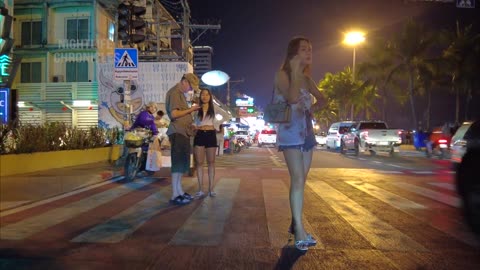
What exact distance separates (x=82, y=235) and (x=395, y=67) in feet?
131

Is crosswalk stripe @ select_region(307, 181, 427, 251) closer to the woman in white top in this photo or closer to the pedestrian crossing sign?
the woman in white top

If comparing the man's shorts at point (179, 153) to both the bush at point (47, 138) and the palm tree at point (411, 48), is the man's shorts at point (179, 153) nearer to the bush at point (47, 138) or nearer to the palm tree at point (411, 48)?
the bush at point (47, 138)

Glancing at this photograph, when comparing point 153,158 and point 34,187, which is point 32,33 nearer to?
point 153,158

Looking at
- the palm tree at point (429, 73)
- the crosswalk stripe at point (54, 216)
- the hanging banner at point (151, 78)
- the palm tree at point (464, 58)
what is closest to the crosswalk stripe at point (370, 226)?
the crosswalk stripe at point (54, 216)

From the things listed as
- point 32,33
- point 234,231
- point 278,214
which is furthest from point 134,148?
point 32,33

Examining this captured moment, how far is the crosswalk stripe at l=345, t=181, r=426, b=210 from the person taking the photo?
7.59 metres

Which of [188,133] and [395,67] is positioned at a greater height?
[395,67]

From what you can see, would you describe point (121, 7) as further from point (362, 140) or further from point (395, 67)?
point (395, 67)

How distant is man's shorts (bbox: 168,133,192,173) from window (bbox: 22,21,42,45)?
93.5 ft

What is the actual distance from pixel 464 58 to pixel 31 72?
3329 centimetres

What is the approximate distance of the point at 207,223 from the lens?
6176 millimetres

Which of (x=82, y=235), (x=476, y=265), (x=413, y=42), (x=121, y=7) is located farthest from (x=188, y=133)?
(x=413, y=42)

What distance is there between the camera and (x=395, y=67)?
137 feet

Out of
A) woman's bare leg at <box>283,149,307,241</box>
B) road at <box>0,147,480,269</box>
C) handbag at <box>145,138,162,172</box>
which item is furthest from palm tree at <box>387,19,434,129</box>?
woman's bare leg at <box>283,149,307,241</box>
